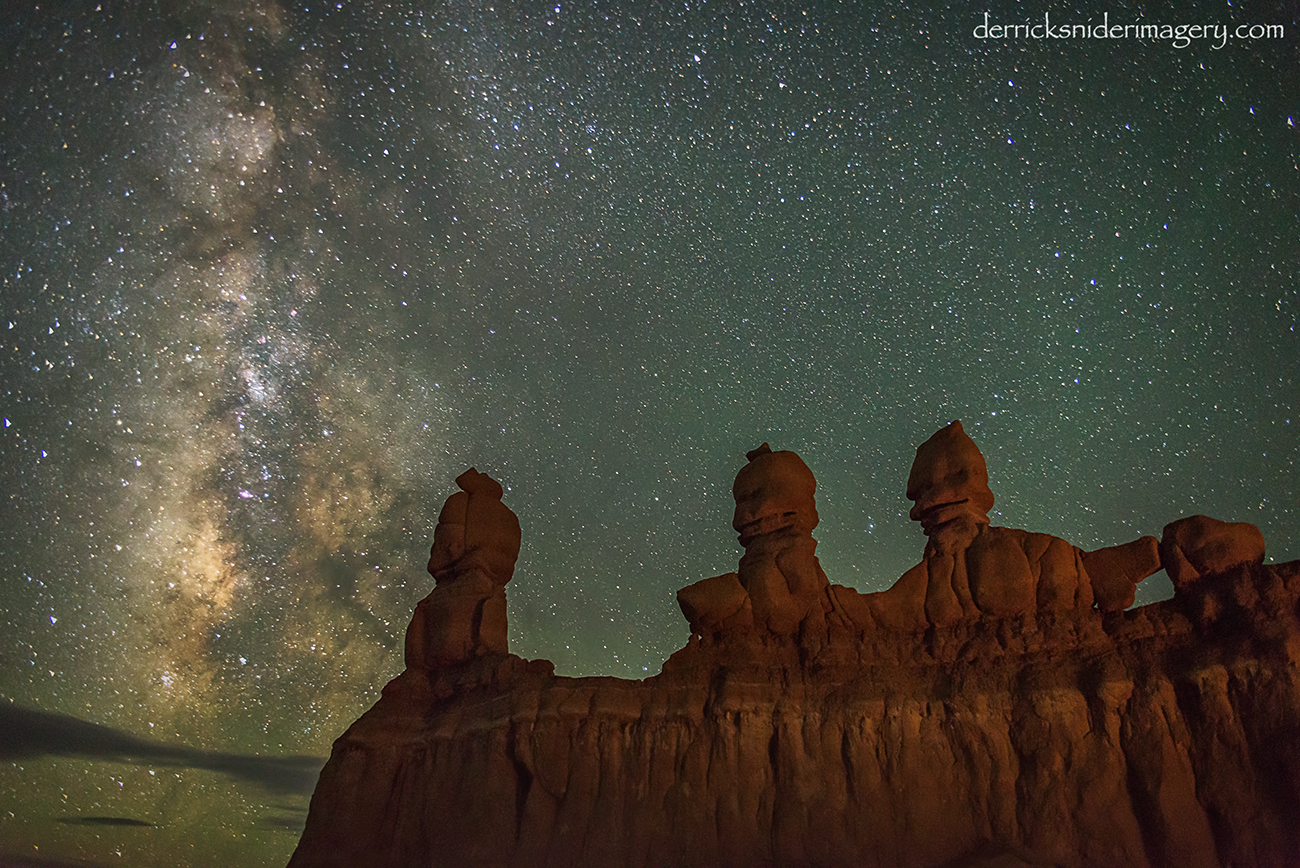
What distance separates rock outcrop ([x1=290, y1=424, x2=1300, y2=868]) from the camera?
11.5 m

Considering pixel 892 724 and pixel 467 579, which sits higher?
pixel 467 579

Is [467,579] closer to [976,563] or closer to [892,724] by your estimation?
[892,724]

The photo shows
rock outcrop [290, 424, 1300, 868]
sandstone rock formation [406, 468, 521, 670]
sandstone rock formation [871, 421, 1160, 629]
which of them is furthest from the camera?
sandstone rock formation [406, 468, 521, 670]

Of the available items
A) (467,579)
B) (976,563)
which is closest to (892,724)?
(976,563)

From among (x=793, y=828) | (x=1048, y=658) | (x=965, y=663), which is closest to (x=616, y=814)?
(x=793, y=828)

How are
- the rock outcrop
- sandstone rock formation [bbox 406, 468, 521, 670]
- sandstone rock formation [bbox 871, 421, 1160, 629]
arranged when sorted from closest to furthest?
the rock outcrop, sandstone rock formation [bbox 871, 421, 1160, 629], sandstone rock formation [bbox 406, 468, 521, 670]

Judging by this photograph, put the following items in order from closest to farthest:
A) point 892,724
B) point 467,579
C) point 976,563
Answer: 1. point 892,724
2. point 976,563
3. point 467,579

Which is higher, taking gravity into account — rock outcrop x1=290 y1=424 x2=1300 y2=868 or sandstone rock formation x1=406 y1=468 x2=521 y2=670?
sandstone rock formation x1=406 y1=468 x2=521 y2=670

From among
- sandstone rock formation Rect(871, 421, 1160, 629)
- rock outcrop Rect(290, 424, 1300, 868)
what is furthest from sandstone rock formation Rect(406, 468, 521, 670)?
sandstone rock formation Rect(871, 421, 1160, 629)

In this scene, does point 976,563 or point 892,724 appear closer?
point 892,724

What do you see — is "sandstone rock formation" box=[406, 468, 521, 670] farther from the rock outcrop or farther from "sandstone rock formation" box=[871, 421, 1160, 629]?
"sandstone rock formation" box=[871, 421, 1160, 629]

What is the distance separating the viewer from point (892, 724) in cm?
1347

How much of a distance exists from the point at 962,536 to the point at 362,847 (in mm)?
12747

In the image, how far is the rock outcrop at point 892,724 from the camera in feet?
37.6
